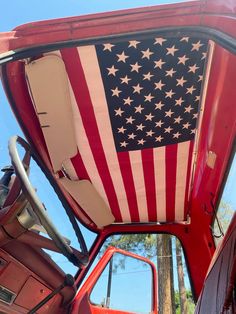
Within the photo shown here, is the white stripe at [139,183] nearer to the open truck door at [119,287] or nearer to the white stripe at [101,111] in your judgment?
the white stripe at [101,111]

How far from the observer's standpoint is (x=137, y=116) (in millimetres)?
2037

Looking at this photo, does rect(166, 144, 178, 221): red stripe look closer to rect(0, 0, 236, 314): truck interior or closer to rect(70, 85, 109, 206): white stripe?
rect(0, 0, 236, 314): truck interior

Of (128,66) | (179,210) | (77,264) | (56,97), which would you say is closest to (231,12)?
(128,66)

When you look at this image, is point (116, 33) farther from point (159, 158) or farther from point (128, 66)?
point (159, 158)

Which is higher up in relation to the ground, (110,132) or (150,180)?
(110,132)

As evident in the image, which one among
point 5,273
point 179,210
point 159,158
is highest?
point 159,158

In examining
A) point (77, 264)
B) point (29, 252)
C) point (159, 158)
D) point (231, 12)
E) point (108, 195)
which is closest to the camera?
point (231, 12)

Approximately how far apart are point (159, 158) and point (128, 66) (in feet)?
2.63

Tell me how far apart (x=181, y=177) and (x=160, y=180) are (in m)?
0.15

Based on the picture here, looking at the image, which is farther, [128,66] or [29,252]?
[29,252]

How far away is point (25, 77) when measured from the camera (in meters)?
1.74

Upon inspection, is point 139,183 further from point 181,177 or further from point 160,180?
point 181,177

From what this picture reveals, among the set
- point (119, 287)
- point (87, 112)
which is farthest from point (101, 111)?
point (119, 287)

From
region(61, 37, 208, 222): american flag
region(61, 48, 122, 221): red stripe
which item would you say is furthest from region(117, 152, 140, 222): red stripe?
region(61, 48, 122, 221): red stripe
